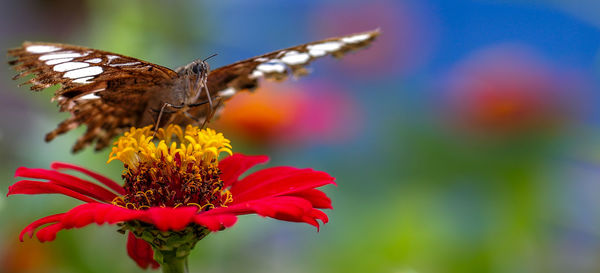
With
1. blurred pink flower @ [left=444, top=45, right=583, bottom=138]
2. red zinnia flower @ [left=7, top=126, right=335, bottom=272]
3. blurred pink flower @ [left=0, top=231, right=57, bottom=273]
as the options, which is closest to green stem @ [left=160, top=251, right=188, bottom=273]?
red zinnia flower @ [left=7, top=126, right=335, bottom=272]

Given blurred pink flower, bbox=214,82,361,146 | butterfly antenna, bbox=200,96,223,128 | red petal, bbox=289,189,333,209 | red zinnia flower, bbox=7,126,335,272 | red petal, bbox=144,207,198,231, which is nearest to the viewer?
red petal, bbox=144,207,198,231

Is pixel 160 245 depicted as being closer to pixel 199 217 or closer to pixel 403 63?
pixel 199 217

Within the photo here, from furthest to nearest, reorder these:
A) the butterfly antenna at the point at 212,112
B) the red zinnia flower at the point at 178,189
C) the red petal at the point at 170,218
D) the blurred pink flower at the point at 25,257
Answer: the blurred pink flower at the point at 25,257
the butterfly antenna at the point at 212,112
the red zinnia flower at the point at 178,189
the red petal at the point at 170,218

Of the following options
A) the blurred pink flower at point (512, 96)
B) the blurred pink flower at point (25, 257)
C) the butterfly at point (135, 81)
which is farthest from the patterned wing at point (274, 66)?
the blurred pink flower at point (512, 96)

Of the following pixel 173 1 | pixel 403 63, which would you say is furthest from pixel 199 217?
pixel 403 63

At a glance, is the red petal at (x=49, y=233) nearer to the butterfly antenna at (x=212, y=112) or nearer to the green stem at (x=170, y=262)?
the green stem at (x=170, y=262)

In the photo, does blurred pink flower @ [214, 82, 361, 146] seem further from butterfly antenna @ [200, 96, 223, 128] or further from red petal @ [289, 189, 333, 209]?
red petal @ [289, 189, 333, 209]
